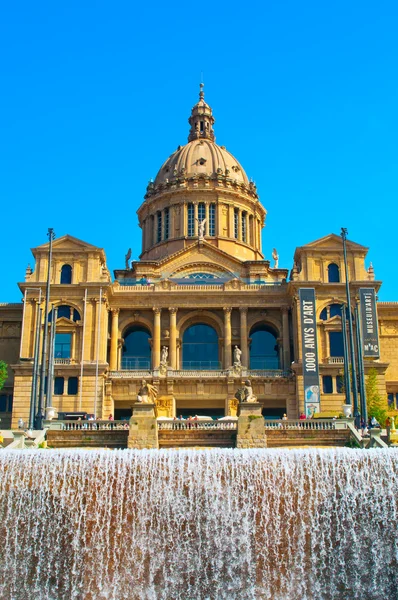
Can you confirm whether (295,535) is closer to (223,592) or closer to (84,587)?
(223,592)

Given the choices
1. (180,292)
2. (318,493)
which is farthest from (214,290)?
(318,493)

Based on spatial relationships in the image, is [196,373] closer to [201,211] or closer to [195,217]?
[195,217]

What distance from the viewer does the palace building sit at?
55.3 meters

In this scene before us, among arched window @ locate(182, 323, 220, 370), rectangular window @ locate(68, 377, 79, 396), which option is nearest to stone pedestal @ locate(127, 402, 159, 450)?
rectangular window @ locate(68, 377, 79, 396)

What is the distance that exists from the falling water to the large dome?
4889cm

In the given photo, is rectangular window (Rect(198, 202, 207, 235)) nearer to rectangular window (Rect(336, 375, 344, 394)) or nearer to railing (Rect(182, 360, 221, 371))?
railing (Rect(182, 360, 221, 371))

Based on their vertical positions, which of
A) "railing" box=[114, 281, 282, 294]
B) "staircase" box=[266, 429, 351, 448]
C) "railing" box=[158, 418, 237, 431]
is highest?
"railing" box=[114, 281, 282, 294]

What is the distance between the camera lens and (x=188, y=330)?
6197 centimetres

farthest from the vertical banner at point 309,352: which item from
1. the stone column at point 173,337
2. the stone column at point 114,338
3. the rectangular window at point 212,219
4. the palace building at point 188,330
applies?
the rectangular window at point 212,219

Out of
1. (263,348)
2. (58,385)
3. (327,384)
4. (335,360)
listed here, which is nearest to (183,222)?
(263,348)

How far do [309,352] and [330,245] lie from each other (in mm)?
9694

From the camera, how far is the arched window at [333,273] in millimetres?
59156

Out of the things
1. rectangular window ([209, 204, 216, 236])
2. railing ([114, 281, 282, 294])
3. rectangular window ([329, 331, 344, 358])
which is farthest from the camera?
rectangular window ([209, 204, 216, 236])

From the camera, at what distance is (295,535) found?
2842 centimetres
